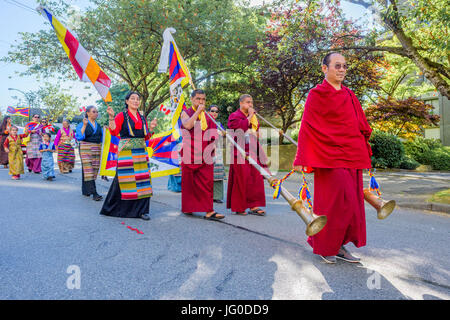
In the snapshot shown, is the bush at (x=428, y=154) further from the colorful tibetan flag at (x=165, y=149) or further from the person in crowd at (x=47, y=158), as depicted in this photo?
the person in crowd at (x=47, y=158)

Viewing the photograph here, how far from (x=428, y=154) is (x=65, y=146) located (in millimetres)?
16761

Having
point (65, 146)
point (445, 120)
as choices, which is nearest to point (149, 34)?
point (65, 146)

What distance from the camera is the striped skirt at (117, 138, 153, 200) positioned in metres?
5.16

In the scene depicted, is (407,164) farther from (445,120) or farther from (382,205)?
(445,120)

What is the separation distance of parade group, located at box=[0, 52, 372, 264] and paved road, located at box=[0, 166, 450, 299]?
0.30 metres

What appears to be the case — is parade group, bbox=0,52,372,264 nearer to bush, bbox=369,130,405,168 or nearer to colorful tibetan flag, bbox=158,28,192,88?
colorful tibetan flag, bbox=158,28,192,88

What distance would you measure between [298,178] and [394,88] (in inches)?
491

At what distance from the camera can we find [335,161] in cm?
313

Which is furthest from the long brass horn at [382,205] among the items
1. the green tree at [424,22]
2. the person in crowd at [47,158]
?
the person in crowd at [47,158]

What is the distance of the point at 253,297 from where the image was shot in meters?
2.45

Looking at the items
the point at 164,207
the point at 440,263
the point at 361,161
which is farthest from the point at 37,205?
the point at 440,263

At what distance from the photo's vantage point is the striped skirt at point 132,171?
5164 millimetres

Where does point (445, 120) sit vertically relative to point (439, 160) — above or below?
above

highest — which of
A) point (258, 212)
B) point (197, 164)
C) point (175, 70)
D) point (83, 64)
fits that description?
point (175, 70)
